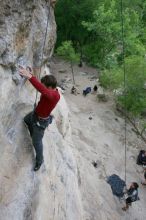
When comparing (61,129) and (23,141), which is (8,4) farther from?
(61,129)

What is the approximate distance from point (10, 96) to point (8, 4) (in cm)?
235

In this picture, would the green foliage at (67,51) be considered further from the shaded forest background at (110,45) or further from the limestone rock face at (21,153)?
the limestone rock face at (21,153)

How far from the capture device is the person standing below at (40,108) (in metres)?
8.49

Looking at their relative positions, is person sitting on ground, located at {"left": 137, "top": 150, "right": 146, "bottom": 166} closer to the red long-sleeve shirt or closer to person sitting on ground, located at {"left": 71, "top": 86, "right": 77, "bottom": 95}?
person sitting on ground, located at {"left": 71, "top": 86, "right": 77, "bottom": 95}

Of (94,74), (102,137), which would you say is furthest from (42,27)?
(94,74)

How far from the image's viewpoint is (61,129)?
47.8 ft

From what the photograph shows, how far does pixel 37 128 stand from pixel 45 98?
1.05 m

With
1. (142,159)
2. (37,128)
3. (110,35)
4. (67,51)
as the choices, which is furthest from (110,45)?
(37,128)

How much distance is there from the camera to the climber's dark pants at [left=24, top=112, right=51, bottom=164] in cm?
957

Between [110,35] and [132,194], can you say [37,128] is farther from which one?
[110,35]

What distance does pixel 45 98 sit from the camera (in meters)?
8.92

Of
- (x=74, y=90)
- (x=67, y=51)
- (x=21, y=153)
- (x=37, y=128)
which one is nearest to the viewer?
(x=37, y=128)

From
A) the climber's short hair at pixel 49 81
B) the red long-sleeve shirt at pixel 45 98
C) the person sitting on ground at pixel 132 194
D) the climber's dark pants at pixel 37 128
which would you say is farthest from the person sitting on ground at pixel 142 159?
the climber's short hair at pixel 49 81

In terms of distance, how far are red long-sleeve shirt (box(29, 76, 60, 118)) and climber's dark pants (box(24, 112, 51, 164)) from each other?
0.75 ft
